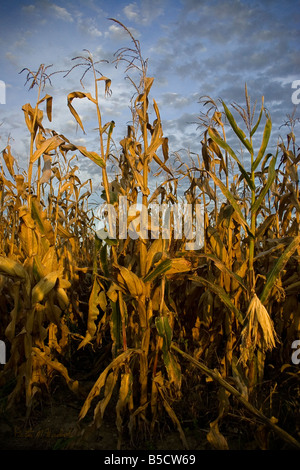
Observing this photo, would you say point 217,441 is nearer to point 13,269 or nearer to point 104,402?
point 104,402

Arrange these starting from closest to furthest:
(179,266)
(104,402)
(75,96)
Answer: (104,402) < (179,266) < (75,96)

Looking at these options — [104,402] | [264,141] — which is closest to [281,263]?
[264,141]

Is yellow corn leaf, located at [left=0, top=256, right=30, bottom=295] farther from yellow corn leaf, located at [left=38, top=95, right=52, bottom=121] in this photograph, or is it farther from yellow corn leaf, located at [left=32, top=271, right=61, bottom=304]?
yellow corn leaf, located at [left=38, top=95, right=52, bottom=121]

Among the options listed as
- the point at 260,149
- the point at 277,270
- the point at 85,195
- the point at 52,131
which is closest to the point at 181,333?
the point at 277,270

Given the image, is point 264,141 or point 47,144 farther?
point 47,144

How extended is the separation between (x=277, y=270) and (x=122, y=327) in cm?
107

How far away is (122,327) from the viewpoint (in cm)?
239

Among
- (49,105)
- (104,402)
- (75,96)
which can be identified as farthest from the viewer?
(49,105)

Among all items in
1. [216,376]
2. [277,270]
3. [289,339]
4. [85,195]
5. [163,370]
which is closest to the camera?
[216,376]

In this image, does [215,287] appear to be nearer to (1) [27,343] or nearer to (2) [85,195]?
(1) [27,343]

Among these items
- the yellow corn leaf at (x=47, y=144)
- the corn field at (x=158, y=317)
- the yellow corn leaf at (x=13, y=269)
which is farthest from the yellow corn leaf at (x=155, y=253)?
the yellow corn leaf at (x=47, y=144)

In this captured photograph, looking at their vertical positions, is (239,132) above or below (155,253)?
above

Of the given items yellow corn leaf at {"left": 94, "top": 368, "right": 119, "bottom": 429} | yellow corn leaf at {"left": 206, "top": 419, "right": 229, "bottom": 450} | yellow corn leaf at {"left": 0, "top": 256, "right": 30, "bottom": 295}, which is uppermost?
yellow corn leaf at {"left": 0, "top": 256, "right": 30, "bottom": 295}

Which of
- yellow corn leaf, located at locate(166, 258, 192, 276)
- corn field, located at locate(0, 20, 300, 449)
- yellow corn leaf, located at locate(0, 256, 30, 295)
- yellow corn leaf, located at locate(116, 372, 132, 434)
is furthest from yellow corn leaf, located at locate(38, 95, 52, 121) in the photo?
yellow corn leaf, located at locate(116, 372, 132, 434)
